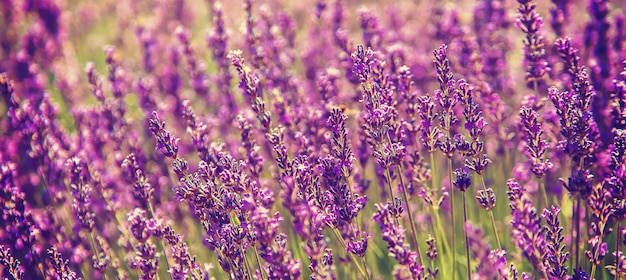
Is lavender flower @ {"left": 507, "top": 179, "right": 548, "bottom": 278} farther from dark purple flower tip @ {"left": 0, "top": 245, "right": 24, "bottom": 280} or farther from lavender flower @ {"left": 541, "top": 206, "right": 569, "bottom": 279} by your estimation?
dark purple flower tip @ {"left": 0, "top": 245, "right": 24, "bottom": 280}

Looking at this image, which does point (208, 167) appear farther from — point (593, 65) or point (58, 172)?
point (593, 65)

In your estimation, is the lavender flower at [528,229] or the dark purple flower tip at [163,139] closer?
the lavender flower at [528,229]

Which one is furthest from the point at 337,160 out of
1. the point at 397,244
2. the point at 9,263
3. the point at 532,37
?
the point at 9,263

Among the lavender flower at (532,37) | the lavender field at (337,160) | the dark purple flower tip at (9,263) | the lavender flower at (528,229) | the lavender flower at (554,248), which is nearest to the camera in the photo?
the lavender flower at (528,229)

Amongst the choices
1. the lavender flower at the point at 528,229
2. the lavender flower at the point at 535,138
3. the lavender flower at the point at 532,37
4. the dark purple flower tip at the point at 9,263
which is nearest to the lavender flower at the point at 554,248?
the lavender flower at the point at 528,229

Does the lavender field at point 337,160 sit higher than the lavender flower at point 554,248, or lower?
higher

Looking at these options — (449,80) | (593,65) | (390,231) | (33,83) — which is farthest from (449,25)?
(33,83)

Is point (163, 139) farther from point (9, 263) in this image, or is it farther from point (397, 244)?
point (397, 244)

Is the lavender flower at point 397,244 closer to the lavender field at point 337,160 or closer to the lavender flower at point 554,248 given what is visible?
the lavender field at point 337,160

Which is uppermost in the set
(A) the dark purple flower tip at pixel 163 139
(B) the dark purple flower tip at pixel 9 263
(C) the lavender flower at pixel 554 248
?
(A) the dark purple flower tip at pixel 163 139
